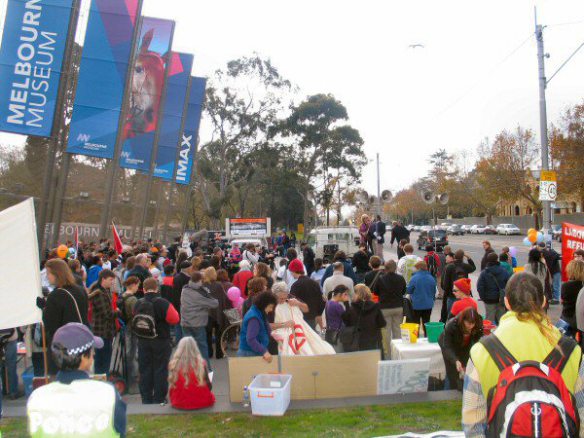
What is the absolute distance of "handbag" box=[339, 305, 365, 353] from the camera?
816cm

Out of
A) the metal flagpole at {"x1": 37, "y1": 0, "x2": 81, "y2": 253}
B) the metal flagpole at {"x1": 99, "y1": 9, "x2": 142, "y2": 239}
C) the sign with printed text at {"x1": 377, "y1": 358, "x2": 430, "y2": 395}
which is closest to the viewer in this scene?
the sign with printed text at {"x1": 377, "y1": 358, "x2": 430, "y2": 395}

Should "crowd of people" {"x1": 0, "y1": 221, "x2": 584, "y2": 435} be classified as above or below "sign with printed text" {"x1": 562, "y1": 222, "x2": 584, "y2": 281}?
below

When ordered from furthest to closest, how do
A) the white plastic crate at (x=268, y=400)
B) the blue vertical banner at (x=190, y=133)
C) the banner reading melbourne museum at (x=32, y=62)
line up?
the blue vertical banner at (x=190, y=133) < the banner reading melbourne museum at (x=32, y=62) < the white plastic crate at (x=268, y=400)

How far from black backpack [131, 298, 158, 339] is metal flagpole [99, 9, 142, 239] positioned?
13831 millimetres

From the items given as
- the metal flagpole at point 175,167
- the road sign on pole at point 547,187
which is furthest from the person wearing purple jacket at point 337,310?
the metal flagpole at point 175,167

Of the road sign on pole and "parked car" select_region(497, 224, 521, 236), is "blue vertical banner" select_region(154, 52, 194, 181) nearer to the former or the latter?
the road sign on pole

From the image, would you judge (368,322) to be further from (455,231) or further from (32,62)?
(455,231)

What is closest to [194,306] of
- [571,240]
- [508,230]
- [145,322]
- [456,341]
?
[145,322]

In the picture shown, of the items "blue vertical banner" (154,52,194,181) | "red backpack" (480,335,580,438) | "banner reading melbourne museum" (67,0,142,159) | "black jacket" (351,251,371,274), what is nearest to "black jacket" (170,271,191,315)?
"black jacket" (351,251,371,274)

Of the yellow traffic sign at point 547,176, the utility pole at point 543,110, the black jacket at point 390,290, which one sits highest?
the utility pole at point 543,110

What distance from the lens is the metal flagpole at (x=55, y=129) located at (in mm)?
18000

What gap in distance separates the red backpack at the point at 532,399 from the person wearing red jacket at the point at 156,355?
4882 mm

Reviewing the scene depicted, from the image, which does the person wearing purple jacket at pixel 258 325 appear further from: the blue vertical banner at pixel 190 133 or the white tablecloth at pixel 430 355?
the blue vertical banner at pixel 190 133

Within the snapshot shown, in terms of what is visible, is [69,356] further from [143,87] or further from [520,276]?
[143,87]
